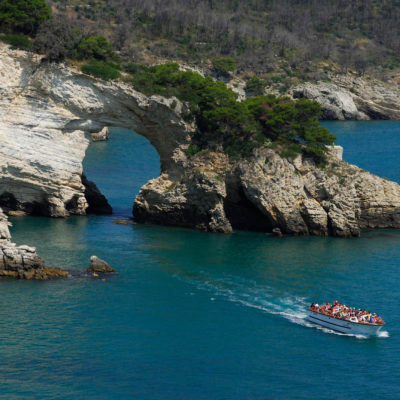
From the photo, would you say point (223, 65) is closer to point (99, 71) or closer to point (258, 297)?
point (99, 71)

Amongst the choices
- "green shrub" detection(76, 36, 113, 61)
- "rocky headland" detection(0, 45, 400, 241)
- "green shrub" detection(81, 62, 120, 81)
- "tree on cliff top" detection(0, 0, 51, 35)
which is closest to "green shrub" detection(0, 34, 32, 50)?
"rocky headland" detection(0, 45, 400, 241)

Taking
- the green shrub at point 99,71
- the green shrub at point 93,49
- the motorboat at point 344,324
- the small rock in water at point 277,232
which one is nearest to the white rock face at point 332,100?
the green shrub at point 93,49

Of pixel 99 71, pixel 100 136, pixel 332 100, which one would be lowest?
pixel 100 136

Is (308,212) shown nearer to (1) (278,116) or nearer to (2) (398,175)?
(1) (278,116)

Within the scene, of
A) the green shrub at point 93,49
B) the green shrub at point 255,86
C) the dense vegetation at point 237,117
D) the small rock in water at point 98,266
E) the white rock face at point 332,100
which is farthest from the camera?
the white rock face at point 332,100

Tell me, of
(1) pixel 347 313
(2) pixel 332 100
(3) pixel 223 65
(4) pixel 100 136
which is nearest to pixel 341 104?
(2) pixel 332 100

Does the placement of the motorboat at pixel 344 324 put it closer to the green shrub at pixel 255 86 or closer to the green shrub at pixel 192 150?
the green shrub at pixel 192 150

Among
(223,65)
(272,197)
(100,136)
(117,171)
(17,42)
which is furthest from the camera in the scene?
(223,65)
